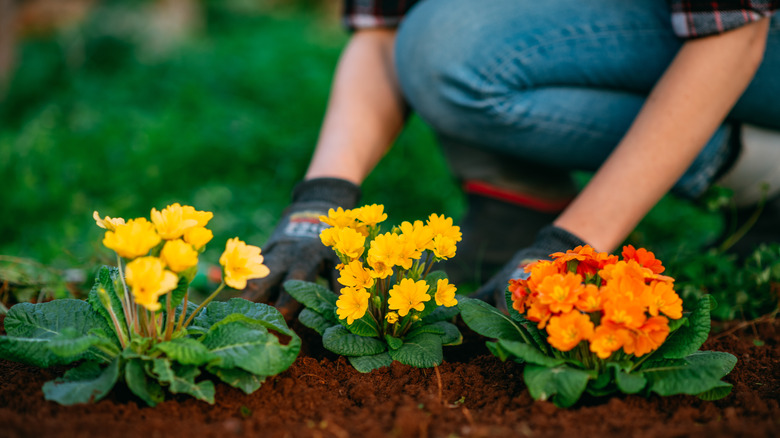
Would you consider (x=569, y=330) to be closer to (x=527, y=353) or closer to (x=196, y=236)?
(x=527, y=353)

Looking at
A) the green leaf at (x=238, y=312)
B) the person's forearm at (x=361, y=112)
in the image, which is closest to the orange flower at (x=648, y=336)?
the green leaf at (x=238, y=312)

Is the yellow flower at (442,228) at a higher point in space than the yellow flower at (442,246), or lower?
higher

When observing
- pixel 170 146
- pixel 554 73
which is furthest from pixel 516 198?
pixel 170 146

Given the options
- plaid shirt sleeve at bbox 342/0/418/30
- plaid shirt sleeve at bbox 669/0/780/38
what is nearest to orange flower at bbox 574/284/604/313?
plaid shirt sleeve at bbox 669/0/780/38

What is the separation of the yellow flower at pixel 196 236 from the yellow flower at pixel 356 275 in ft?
0.97

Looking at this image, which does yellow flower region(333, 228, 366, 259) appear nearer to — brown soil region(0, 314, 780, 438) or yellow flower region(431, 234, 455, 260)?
yellow flower region(431, 234, 455, 260)

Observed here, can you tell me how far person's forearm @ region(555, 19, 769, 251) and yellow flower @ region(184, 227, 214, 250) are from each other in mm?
935

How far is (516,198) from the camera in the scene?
2365 millimetres

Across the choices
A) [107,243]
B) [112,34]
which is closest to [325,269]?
[107,243]

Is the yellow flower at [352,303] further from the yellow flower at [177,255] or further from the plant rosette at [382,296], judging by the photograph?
the yellow flower at [177,255]

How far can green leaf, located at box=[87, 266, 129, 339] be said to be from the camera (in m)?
1.25

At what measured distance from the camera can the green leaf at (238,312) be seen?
1351 millimetres

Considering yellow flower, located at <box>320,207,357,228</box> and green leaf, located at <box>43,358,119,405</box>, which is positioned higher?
yellow flower, located at <box>320,207,357,228</box>

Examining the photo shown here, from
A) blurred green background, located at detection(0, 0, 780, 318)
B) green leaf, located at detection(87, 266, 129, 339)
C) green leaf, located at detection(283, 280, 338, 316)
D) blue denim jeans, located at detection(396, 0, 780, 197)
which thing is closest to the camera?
green leaf, located at detection(87, 266, 129, 339)
